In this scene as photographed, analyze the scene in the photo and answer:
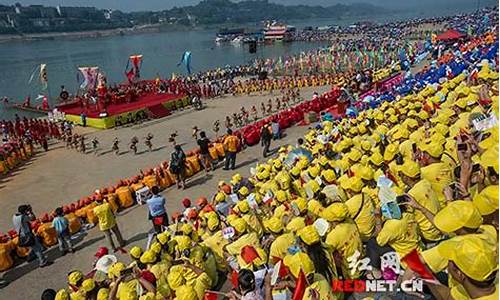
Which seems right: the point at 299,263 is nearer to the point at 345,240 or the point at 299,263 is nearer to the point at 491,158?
the point at 345,240

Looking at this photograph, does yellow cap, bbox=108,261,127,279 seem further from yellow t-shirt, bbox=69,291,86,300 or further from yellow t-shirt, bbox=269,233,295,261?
yellow t-shirt, bbox=269,233,295,261

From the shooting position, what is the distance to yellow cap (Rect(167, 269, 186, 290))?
565 cm

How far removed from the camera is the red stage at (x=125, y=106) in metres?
28.3

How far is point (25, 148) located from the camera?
21109 mm

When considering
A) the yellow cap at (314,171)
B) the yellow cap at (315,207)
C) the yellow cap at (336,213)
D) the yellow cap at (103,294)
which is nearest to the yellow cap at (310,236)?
the yellow cap at (336,213)

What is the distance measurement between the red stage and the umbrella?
62.4 feet

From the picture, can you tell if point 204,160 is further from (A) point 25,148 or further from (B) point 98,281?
(A) point 25,148

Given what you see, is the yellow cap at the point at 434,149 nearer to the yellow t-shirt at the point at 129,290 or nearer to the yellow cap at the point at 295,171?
the yellow cap at the point at 295,171

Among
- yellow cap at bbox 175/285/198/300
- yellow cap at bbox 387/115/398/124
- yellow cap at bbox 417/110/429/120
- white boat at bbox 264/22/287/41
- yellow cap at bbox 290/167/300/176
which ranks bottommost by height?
white boat at bbox 264/22/287/41

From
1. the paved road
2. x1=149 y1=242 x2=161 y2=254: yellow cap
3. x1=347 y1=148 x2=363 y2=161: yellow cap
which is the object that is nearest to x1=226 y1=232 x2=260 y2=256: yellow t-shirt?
x1=149 y1=242 x2=161 y2=254: yellow cap

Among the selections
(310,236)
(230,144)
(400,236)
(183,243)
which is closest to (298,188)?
(183,243)

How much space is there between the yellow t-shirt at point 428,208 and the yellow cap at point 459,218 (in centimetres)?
162

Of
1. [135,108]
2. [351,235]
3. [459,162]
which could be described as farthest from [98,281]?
[135,108]

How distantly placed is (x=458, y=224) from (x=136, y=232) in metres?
8.76
